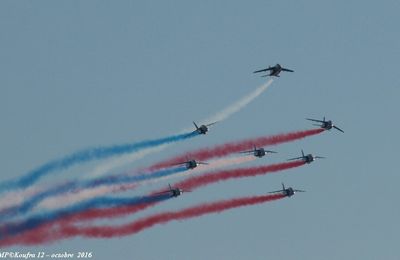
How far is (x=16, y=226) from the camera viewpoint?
146 meters

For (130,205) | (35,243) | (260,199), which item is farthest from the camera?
(260,199)

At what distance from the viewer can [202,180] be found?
163 meters

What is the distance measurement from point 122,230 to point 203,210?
Result: 11.7m

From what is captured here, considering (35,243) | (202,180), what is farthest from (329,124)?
(35,243)

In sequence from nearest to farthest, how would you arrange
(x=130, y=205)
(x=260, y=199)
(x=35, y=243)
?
(x=35, y=243)
(x=130, y=205)
(x=260, y=199)

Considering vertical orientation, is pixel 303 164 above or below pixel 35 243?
above

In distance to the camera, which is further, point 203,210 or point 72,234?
point 203,210

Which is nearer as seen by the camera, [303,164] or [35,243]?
[35,243]

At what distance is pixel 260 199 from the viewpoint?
6555 inches

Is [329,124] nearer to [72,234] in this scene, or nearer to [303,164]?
[303,164]

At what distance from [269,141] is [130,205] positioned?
21.1m

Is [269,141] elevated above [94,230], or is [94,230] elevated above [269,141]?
[269,141]

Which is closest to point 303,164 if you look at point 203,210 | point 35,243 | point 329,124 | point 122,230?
point 329,124

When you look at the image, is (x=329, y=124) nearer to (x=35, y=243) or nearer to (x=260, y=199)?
(x=260, y=199)
